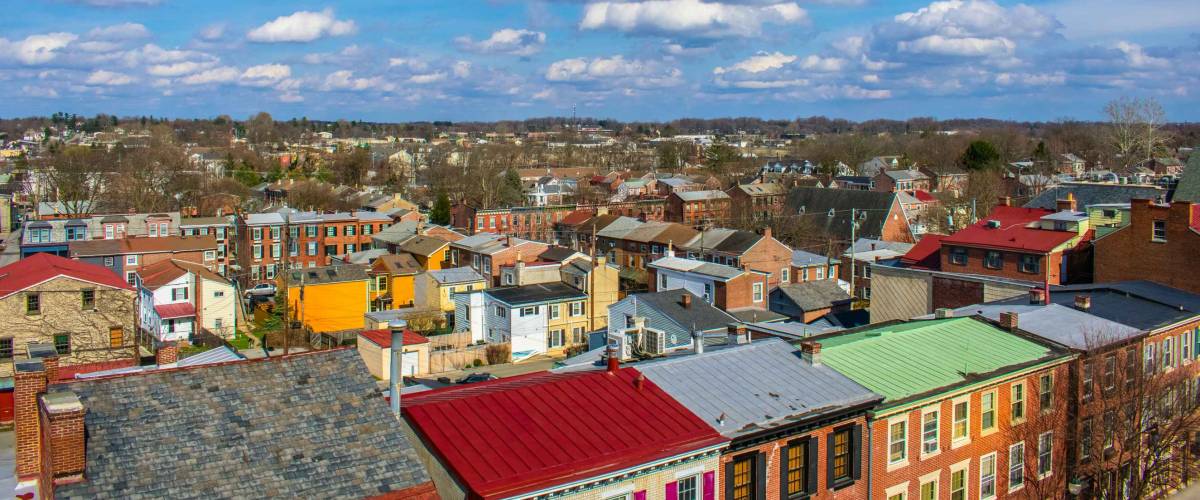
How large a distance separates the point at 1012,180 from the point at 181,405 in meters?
102

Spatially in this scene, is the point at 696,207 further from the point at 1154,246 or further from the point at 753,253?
the point at 1154,246

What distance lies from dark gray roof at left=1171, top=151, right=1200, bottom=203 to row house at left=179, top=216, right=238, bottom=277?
5796 centimetres

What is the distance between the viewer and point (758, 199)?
9262cm

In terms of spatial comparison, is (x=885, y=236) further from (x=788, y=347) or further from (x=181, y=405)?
(x=181, y=405)

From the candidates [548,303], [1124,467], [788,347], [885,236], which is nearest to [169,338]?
[548,303]

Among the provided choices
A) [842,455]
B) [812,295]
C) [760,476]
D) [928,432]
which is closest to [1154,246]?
[812,295]

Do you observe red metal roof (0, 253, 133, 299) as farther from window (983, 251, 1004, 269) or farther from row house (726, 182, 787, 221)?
row house (726, 182, 787, 221)

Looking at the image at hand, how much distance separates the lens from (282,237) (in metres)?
69.4

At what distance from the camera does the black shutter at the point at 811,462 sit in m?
16.7

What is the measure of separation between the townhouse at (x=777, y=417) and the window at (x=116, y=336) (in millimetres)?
32182

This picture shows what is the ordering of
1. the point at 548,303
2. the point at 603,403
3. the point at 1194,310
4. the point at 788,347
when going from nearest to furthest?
the point at 603,403 → the point at 788,347 → the point at 1194,310 → the point at 548,303

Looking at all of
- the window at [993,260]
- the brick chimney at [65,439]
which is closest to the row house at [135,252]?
the window at [993,260]

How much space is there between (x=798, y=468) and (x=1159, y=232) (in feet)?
68.0

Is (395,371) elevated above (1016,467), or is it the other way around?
(395,371)
